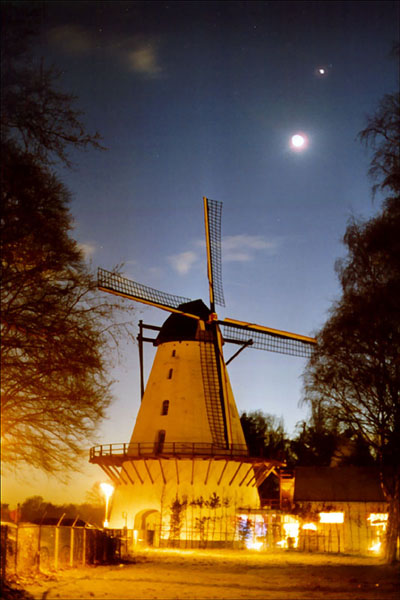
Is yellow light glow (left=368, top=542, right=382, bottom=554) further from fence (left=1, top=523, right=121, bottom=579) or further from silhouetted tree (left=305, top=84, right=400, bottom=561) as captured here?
fence (left=1, top=523, right=121, bottom=579)

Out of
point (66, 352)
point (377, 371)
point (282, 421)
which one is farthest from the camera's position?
point (282, 421)

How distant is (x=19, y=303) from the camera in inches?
402

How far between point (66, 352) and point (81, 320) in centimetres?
65

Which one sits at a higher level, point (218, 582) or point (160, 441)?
point (160, 441)

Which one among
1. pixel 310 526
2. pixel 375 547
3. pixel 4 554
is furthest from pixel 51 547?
pixel 310 526

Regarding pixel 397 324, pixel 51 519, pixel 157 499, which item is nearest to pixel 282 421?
pixel 157 499

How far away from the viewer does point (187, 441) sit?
31.4 m

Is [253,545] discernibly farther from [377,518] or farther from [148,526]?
[377,518]

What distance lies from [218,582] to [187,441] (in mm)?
16713

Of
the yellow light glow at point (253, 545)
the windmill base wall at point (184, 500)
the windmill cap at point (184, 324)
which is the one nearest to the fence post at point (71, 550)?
the windmill base wall at point (184, 500)

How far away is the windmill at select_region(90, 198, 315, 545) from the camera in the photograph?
30.4 meters

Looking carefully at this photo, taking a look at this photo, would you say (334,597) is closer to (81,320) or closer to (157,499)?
(81,320)

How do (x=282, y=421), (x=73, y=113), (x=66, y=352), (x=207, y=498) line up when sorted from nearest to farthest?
(x=73, y=113), (x=66, y=352), (x=207, y=498), (x=282, y=421)

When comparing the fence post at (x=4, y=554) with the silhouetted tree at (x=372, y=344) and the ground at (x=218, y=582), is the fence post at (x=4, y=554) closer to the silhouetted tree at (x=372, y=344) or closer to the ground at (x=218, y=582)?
the ground at (x=218, y=582)
